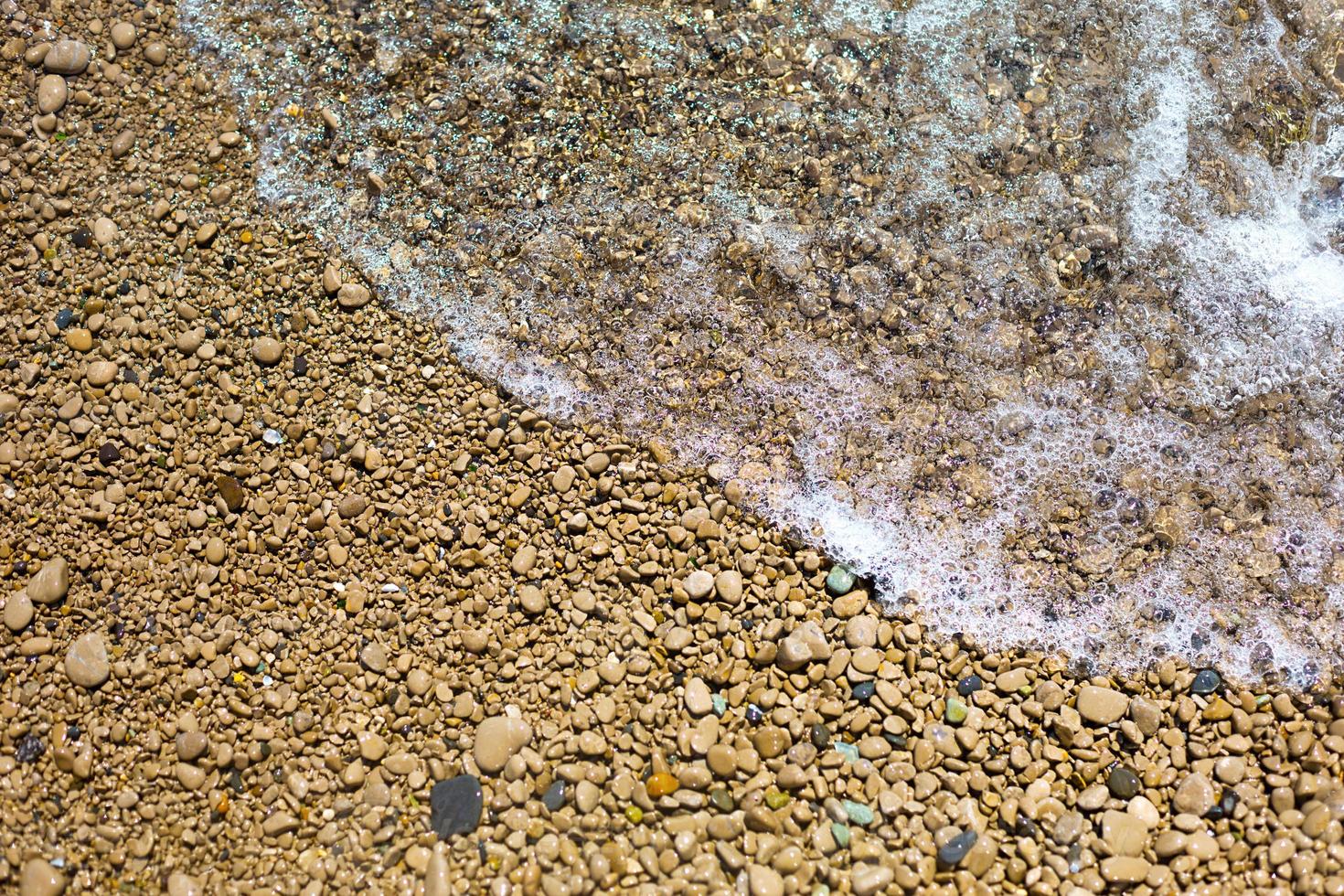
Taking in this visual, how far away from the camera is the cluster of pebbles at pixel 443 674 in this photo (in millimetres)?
2688

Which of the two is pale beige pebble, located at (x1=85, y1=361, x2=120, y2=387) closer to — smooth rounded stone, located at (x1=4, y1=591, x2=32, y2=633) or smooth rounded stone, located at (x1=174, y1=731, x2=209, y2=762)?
smooth rounded stone, located at (x1=4, y1=591, x2=32, y2=633)

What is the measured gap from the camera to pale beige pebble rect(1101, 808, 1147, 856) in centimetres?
267

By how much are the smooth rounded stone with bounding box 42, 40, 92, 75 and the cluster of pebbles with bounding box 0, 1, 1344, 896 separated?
543 millimetres

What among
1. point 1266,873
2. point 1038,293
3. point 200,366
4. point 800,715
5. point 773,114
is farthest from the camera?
point 773,114

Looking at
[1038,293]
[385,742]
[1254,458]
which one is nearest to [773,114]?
[1038,293]

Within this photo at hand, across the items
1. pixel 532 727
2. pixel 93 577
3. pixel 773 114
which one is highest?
pixel 773 114

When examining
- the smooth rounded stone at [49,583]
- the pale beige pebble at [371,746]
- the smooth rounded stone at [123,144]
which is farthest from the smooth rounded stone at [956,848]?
the smooth rounded stone at [123,144]

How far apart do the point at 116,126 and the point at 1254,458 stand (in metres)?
4.11

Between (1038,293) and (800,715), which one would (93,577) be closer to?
(800,715)

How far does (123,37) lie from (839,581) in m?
3.29

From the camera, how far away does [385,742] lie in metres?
2.84

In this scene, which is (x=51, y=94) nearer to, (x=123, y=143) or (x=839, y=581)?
(x=123, y=143)

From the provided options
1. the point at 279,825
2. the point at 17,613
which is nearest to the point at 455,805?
the point at 279,825

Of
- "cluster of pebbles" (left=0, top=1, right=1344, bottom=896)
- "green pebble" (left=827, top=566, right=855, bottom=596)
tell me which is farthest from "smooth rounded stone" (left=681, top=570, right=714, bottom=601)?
"green pebble" (left=827, top=566, right=855, bottom=596)
